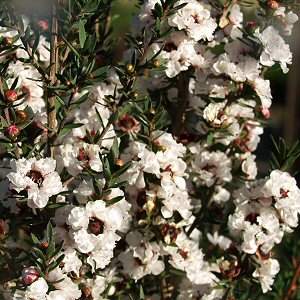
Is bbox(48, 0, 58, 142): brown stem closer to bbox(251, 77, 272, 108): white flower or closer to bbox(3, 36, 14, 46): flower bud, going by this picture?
bbox(3, 36, 14, 46): flower bud

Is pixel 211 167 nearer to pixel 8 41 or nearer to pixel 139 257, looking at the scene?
pixel 139 257

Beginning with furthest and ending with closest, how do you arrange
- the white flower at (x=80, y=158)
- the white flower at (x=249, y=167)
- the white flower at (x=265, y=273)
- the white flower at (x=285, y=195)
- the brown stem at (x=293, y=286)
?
the brown stem at (x=293, y=286)
the white flower at (x=249, y=167)
the white flower at (x=265, y=273)
the white flower at (x=285, y=195)
the white flower at (x=80, y=158)

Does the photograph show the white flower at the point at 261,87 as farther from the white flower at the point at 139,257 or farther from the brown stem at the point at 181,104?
the white flower at the point at 139,257

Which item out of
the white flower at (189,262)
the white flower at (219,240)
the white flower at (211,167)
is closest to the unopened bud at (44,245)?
the white flower at (189,262)

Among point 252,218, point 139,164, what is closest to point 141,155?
point 139,164

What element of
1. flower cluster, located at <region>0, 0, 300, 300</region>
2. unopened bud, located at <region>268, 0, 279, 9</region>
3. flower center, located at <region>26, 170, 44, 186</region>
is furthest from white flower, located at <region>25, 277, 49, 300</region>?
unopened bud, located at <region>268, 0, 279, 9</region>

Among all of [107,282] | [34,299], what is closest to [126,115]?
[107,282]
